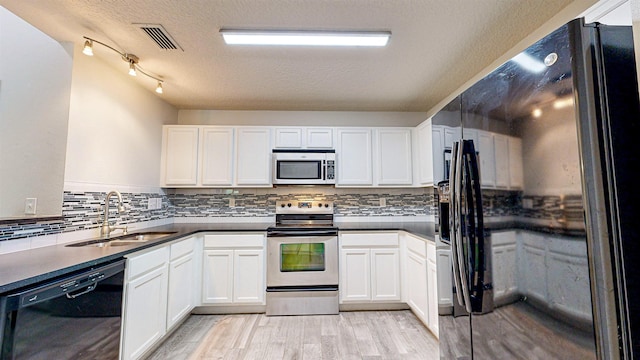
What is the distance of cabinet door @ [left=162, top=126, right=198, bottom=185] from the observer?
3.32m

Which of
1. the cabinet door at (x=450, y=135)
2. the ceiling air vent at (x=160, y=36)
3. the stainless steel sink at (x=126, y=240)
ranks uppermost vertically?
the ceiling air vent at (x=160, y=36)

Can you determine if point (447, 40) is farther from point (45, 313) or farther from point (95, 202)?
point (95, 202)

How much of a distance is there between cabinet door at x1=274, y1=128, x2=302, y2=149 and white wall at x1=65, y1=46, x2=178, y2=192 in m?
1.43

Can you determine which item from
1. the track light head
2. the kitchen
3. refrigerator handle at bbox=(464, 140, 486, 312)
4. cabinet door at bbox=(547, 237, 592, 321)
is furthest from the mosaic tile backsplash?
the track light head

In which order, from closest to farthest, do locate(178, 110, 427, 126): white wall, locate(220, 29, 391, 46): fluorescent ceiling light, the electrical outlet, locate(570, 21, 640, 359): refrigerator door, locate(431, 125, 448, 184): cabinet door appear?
1. locate(570, 21, 640, 359): refrigerator door
2. locate(431, 125, 448, 184): cabinet door
3. the electrical outlet
4. locate(220, 29, 391, 46): fluorescent ceiling light
5. locate(178, 110, 427, 126): white wall

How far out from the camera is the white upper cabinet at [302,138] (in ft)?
11.1

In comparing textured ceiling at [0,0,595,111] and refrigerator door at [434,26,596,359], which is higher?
textured ceiling at [0,0,595,111]

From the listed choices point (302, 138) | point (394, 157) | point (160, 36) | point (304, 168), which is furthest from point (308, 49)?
point (394, 157)

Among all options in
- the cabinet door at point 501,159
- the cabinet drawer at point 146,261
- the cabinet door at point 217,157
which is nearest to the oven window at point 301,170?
the cabinet door at point 217,157

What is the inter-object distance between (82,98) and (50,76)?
221 mm

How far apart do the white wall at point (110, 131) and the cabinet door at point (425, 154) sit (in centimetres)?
311

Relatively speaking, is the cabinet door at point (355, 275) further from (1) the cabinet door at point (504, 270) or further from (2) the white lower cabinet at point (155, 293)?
(1) the cabinet door at point (504, 270)

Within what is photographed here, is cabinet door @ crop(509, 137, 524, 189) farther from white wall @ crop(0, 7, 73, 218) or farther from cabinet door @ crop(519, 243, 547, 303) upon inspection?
white wall @ crop(0, 7, 73, 218)

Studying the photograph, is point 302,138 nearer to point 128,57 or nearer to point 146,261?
point 128,57
